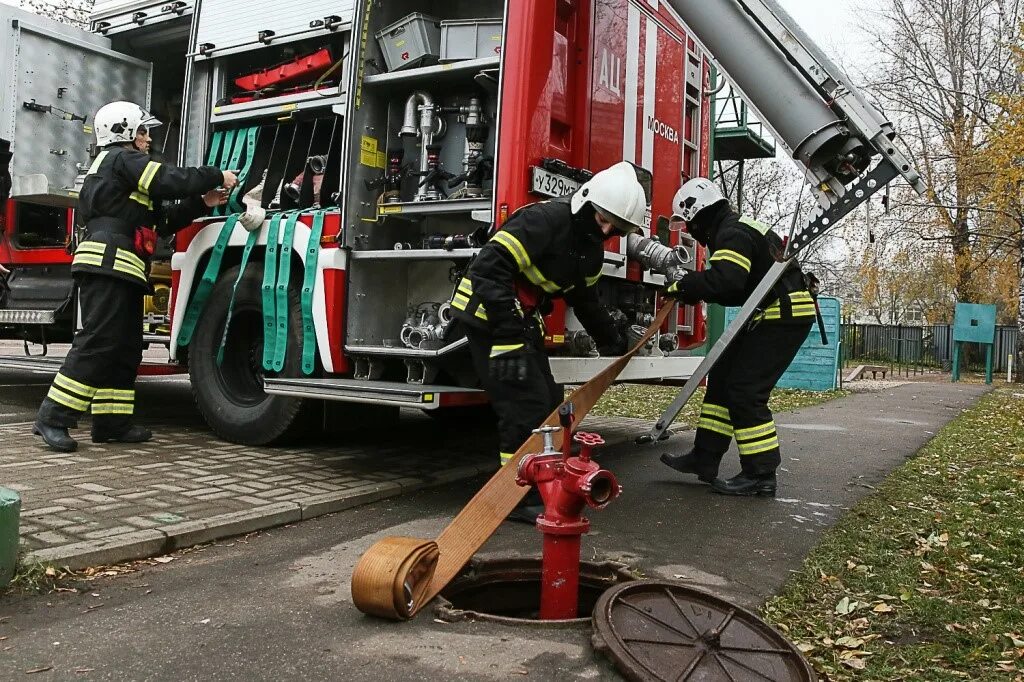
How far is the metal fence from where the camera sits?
28719mm

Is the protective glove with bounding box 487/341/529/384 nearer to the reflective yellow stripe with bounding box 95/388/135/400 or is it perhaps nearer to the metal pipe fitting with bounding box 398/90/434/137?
the metal pipe fitting with bounding box 398/90/434/137

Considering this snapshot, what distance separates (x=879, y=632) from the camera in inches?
116

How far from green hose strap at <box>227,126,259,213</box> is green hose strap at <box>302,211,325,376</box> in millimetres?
921

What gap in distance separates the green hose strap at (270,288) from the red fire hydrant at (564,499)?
2.73 meters

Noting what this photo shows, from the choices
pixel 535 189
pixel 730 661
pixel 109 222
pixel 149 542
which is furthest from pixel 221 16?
pixel 730 661

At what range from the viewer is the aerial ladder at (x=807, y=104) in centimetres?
414

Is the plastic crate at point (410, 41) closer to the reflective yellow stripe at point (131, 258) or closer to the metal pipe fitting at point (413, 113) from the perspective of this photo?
the metal pipe fitting at point (413, 113)

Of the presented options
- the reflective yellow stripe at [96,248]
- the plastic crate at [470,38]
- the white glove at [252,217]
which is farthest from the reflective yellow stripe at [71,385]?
the plastic crate at [470,38]

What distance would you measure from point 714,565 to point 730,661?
111 centimetres

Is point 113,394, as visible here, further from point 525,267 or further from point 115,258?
point 525,267

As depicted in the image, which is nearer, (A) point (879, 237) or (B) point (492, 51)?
(B) point (492, 51)

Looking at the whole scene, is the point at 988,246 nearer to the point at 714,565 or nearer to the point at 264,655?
the point at 714,565

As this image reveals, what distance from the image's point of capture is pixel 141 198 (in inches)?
216

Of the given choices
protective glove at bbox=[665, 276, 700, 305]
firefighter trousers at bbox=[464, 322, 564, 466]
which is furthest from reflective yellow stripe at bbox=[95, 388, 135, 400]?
protective glove at bbox=[665, 276, 700, 305]
